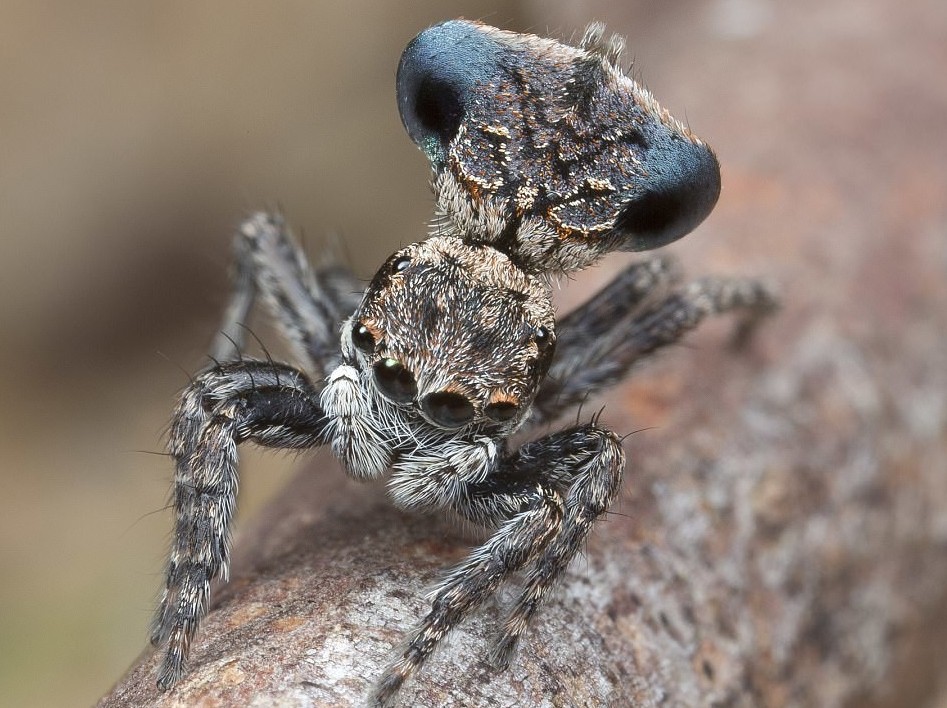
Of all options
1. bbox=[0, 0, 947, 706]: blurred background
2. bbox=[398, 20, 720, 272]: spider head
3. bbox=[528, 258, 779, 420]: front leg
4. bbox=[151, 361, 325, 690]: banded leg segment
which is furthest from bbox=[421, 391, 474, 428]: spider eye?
bbox=[0, 0, 947, 706]: blurred background

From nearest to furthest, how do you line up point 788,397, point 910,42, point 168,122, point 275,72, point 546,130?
point 546,130 < point 788,397 < point 910,42 < point 168,122 < point 275,72

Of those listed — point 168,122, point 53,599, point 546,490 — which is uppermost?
point 168,122

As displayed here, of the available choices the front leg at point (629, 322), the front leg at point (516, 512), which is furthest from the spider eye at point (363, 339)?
the front leg at point (629, 322)

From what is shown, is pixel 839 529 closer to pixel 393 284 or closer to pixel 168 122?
pixel 393 284

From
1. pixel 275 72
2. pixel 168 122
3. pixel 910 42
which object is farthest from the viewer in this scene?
pixel 275 72

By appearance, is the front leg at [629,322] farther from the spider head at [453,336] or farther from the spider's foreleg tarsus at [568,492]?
the spider head at [453,336]

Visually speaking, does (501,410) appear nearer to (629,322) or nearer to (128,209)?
(629,322)

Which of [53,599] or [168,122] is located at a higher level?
[168,122]

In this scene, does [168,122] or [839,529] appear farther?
[168,122]

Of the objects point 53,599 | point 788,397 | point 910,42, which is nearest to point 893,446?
point 788,397
